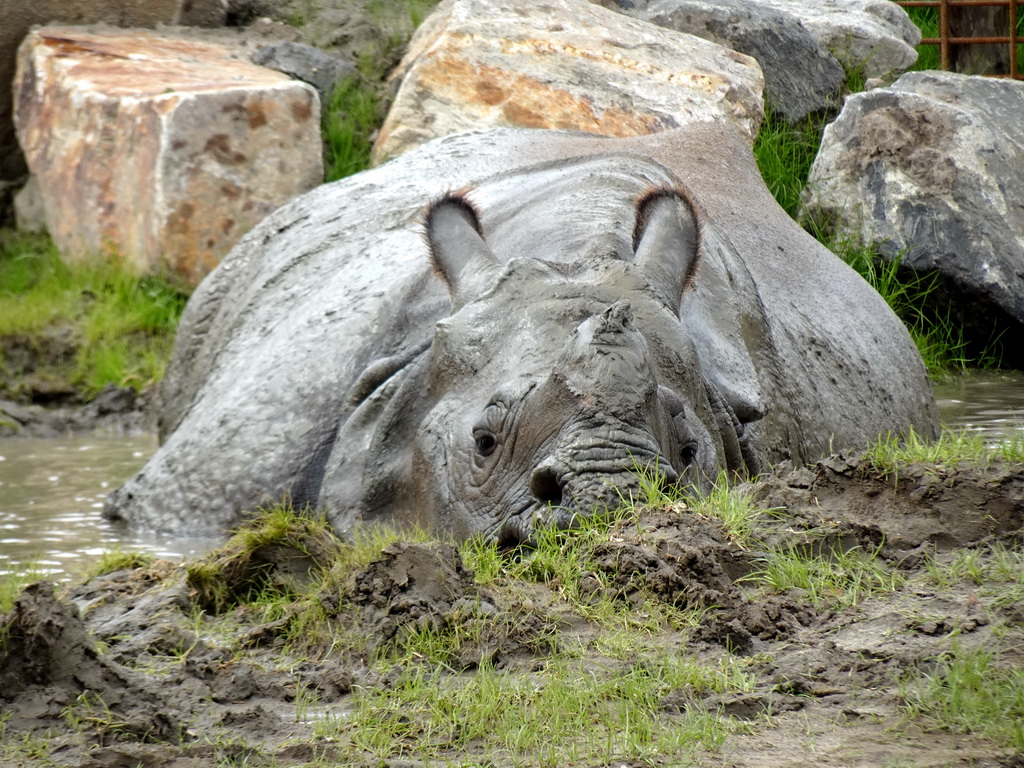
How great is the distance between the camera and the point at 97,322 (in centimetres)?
953

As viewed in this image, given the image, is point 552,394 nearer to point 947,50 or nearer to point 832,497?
point 832,497

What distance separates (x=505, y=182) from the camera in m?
Answer: 6.35

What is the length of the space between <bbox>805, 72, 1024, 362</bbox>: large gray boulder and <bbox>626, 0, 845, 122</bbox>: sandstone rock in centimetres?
84

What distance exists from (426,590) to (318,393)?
2026mm

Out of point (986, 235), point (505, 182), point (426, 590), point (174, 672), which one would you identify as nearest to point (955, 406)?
point (986, 235)

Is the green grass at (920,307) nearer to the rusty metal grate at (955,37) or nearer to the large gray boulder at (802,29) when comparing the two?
the large gray boulder at (802,29)

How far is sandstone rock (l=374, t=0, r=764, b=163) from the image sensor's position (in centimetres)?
968

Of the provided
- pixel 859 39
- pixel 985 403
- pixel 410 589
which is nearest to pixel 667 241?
pixel 410 589

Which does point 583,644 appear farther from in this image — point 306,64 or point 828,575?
point 306,64

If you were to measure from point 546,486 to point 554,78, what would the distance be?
6.13 meters

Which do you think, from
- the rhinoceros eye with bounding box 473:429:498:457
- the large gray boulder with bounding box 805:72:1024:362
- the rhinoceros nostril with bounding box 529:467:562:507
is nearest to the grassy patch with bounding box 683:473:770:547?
the rhinoceros nostril with bounding box 529:467:562:507

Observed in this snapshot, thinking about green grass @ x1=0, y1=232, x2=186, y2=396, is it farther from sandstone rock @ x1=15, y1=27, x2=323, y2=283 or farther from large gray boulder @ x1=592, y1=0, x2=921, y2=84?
large gray boulder @ x1=592, y1=0, x2=921, y2=84

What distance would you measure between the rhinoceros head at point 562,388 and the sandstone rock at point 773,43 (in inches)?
255

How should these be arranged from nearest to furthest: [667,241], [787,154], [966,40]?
[667,241]
[787,154]
[966,40]
